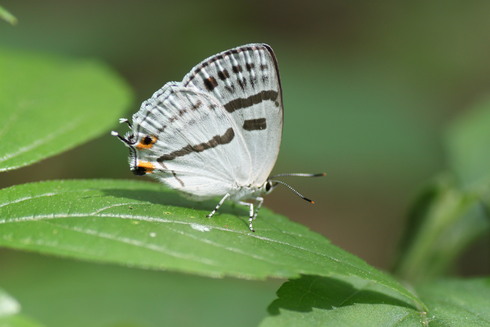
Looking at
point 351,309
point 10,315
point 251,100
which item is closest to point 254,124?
point 251,100

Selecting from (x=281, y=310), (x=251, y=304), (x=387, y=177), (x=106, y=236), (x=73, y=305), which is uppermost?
(x=106, y=236)

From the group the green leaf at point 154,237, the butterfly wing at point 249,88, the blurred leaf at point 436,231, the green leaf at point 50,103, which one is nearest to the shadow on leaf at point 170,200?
the green leaf at point 154,237

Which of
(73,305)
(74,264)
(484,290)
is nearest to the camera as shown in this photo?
(484,290)

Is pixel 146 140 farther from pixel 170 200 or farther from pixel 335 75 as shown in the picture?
pixel 335 75

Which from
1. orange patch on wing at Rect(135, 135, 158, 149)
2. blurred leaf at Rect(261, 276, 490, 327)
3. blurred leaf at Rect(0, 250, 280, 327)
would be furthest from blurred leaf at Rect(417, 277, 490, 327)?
blurred leaf at Rect(0, 250, 280, 327)

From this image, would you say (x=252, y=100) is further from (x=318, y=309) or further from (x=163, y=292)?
(x=163, y=292)

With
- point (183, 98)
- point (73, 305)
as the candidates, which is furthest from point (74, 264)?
point (183, 98)
